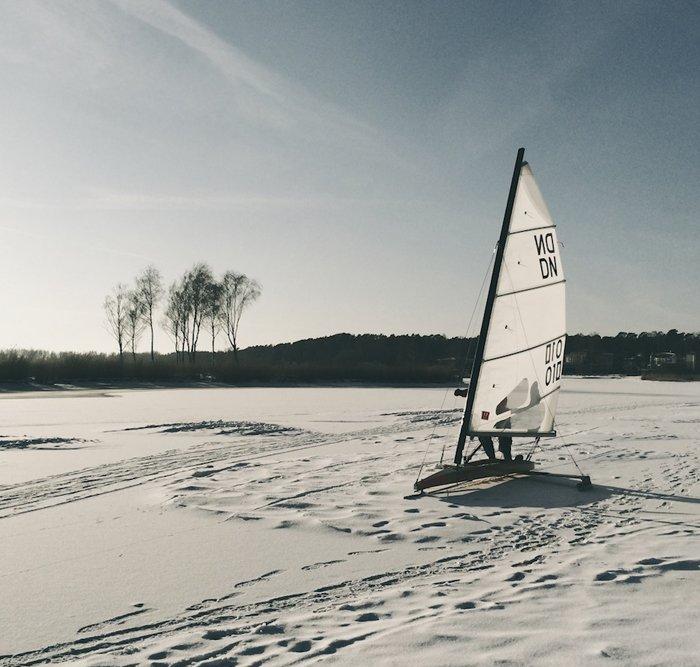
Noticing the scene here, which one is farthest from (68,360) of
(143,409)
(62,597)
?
(62,597)

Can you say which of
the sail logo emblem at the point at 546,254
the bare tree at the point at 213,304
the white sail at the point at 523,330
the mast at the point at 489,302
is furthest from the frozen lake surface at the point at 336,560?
the bare tree at the point at 213,304

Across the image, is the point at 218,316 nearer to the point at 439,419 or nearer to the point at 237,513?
the point at 439,419

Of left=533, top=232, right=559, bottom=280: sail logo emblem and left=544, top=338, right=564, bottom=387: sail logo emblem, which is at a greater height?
left=533, top=232, right=559, bottom=280: sail logo emblem

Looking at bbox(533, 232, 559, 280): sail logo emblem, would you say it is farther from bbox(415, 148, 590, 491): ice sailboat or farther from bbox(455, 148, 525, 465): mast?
bbox(455, 148, 525, 465): mast

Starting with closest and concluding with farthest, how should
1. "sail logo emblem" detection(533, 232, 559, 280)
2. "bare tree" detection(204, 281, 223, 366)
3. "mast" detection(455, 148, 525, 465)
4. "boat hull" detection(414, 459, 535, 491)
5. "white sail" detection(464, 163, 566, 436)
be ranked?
"boat hull" detection(414, 459, 535, 491), "mast" detection(455, 148, 525, 465), "white sail" detection(464, 163, 566, 436), "sail logo emblem" detection(533, 232, 559, 280), "bare tree" detection(204, 281, 223, 366)

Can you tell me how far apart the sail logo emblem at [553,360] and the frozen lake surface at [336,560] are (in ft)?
5.25

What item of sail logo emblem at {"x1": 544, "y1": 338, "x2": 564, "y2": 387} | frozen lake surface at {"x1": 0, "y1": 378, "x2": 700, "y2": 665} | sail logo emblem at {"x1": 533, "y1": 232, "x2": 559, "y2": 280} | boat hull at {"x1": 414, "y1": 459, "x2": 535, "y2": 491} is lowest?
frozen lake surface at {"x1": 0, "y1": 378, "x2": 700, "y2": 665}

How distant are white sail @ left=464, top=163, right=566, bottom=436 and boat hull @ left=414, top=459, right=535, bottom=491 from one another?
19.9 inches

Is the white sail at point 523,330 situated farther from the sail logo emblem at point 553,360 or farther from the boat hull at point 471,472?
the boat hull at point 471,472

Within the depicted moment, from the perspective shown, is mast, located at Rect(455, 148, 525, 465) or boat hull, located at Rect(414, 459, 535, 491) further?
mast, located at Rect(455, 148, 525, 465)

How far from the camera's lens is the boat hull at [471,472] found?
793cm

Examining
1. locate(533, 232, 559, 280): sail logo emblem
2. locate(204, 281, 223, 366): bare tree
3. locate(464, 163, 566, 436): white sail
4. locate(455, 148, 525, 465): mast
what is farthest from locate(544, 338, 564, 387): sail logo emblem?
locate(204, 281, 223, 366): bare tree

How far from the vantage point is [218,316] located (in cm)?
5950

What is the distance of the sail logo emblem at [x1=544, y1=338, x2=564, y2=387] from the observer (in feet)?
31.8
